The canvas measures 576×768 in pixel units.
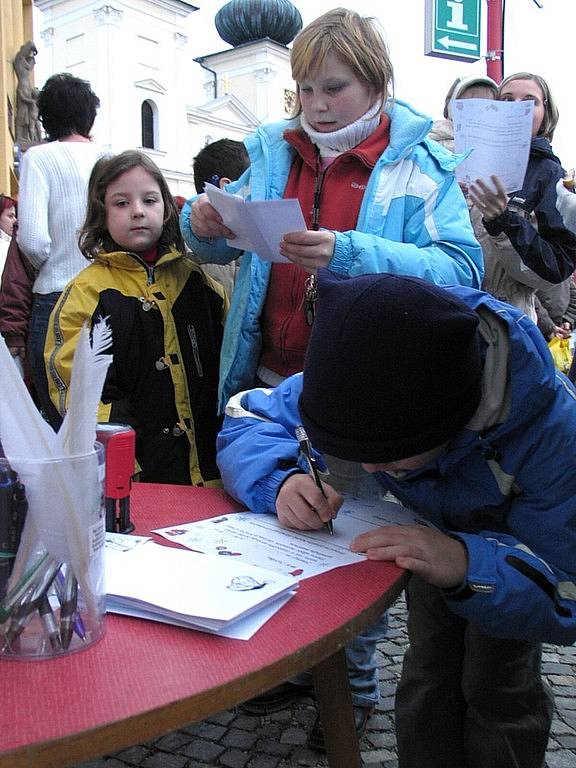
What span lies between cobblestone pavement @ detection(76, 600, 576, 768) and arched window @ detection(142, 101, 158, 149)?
2878 centimetres

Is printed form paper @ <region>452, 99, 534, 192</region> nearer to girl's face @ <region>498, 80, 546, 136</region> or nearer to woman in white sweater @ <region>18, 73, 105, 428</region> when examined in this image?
girl's face @ <region>498, 80, 546, 136</region>

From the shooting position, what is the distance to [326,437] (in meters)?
1.03

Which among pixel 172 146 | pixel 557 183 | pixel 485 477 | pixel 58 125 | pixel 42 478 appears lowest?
pixel 485 477

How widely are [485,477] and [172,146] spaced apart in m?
29.8

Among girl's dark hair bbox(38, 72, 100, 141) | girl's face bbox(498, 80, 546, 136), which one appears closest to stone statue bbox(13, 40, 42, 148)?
girl's dark hair bbox(38, 72, 100, 141)

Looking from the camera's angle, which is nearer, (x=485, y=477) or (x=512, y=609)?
(x=512, y=609)

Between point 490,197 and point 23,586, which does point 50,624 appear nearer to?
point 23,586

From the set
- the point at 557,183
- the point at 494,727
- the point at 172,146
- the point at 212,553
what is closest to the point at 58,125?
the point at 557,183

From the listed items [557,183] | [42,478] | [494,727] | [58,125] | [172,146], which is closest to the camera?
[42,478]

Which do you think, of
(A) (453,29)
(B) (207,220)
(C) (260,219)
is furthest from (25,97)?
(C) (260,219)

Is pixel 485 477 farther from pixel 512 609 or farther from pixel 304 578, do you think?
pixel 304 578

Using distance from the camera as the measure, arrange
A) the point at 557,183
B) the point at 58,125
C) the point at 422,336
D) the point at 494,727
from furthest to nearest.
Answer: the point at 58,125 < the point at 557,183 < the point at 494,727 < the point at 422,336

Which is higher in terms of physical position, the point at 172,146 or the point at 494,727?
the point at 172,146

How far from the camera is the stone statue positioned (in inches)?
341
